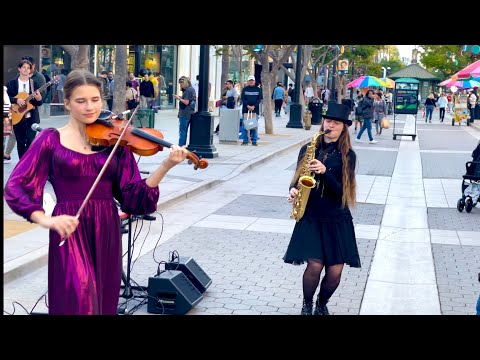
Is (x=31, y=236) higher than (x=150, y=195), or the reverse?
(x=150, y=195)

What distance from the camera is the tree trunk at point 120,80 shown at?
688 inches

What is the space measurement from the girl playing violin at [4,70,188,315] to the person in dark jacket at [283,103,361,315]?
6.17 ft

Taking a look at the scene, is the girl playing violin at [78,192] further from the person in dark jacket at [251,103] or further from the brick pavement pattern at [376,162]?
the person in dark jacket at [251,103]

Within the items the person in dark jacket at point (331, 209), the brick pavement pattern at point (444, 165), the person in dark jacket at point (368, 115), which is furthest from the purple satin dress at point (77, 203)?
the person in dark jacket at point (368, 115)

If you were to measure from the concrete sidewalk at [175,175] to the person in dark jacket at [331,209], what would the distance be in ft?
9.21

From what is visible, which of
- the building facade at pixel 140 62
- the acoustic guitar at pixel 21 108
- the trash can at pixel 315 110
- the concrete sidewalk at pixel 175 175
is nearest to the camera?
the concrete sidewalk at pixel 175 175

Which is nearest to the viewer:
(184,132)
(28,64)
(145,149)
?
(145,149)

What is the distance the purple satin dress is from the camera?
14.1 feet

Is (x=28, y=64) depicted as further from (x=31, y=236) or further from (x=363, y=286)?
(x=363, y=286)

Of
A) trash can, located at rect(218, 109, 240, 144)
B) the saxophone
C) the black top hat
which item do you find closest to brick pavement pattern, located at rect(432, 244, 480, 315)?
the saxophone

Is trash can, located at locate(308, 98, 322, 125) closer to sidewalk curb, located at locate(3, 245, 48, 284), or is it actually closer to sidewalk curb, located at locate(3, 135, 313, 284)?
sidewalk curb, located at locate(3, 135, 313, 284)
